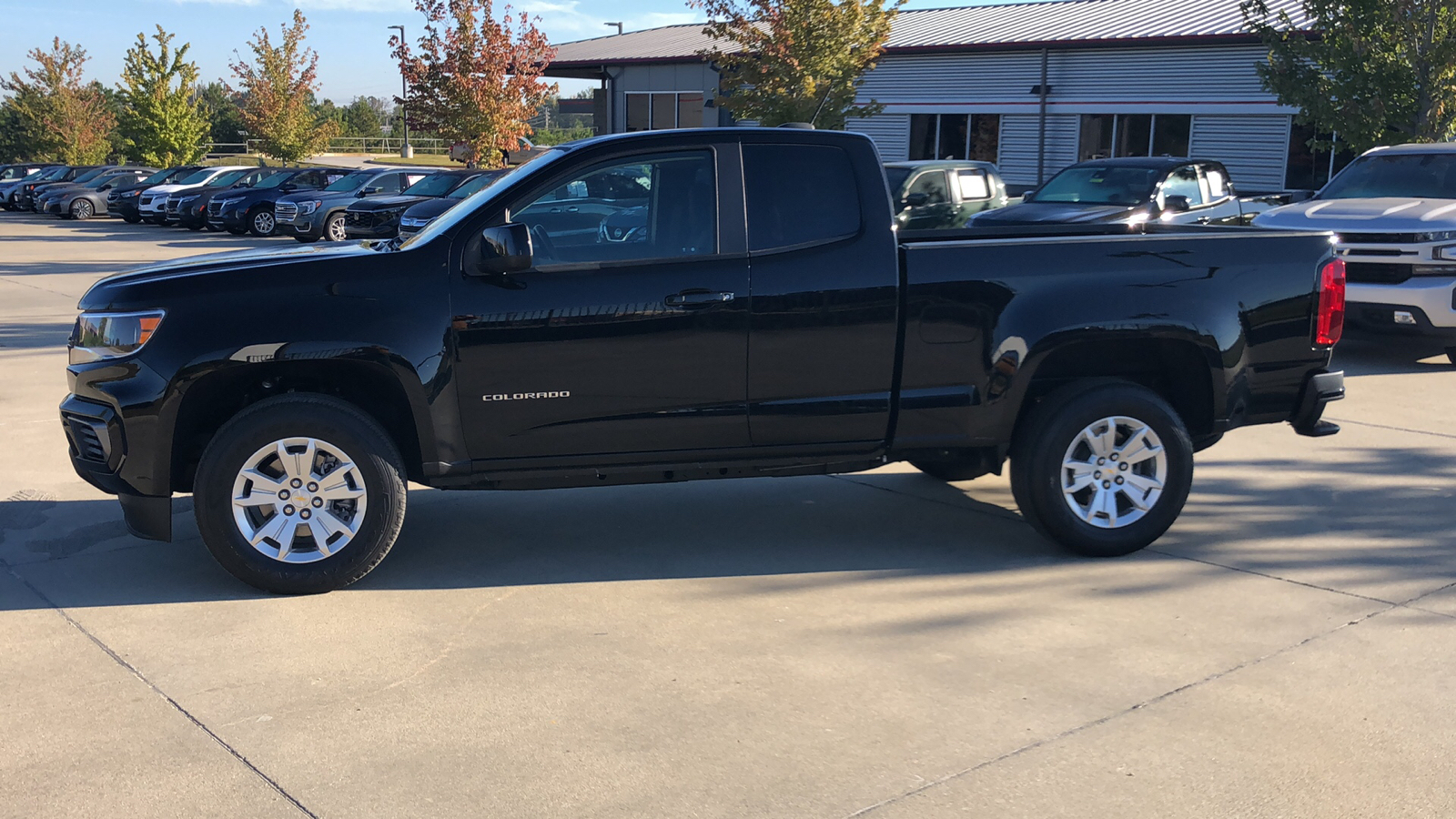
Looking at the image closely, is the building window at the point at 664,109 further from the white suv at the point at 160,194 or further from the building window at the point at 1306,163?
the building window at the point at 1306,163

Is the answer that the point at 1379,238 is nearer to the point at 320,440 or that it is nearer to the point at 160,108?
the point at 320,440

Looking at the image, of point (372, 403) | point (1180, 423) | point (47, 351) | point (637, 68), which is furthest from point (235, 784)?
point (637, 68)

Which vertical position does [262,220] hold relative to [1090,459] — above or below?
above

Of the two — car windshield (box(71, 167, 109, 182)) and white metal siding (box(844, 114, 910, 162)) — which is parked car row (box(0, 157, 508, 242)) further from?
white metal siding (box(844, 114, 910, 162))

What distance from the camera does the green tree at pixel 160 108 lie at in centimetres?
4491

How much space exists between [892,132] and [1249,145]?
907cm

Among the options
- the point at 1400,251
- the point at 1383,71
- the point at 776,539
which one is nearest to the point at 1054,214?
the point at 1400,251

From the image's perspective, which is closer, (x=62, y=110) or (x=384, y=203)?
(x=384, y=203)

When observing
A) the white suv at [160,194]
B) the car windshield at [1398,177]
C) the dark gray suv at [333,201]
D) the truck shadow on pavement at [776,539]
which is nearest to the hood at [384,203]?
the dark gray suv at [333,201]

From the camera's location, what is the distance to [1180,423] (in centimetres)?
560

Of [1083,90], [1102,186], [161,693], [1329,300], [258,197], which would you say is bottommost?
[161,693]

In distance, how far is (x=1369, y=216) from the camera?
11.0 metres

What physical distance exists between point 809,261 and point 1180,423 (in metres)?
1.84

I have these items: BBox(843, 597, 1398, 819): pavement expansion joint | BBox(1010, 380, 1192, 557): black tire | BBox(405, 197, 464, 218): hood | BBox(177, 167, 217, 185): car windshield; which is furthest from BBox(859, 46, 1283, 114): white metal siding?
BBox(843, 597, 1398, 819): pavement expansion joint
